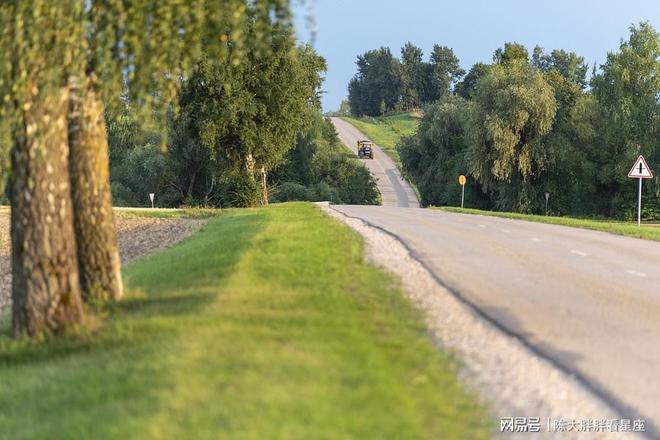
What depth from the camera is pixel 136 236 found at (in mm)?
27141

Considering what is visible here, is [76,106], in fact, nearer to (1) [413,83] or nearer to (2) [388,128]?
(2) [388,128]

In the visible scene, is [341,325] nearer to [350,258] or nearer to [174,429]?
[174,429]

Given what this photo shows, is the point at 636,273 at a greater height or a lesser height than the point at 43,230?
lesser

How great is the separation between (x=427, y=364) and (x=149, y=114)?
11.8 feet

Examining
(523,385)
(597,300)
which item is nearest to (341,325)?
(523,385)

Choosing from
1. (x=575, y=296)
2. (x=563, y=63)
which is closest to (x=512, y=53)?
(x=575, y=296)

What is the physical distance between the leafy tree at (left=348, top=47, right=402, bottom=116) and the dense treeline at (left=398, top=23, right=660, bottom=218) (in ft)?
365

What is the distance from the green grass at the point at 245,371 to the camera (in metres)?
4.47

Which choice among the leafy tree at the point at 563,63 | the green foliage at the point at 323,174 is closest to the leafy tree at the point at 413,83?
the leafy tree at the point at 563,63

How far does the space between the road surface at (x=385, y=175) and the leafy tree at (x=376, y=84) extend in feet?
93.6

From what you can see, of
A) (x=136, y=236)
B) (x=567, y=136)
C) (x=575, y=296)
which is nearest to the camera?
(x=575, y=296)

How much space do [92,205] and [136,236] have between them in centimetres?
1897

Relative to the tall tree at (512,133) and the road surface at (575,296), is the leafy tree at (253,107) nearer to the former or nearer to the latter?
the tall tree at (512,133)

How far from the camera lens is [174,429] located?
14.0ft
